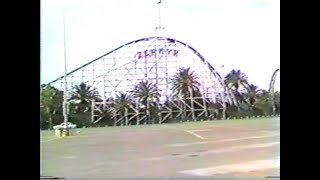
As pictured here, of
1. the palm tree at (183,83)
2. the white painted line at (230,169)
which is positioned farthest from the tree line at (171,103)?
the white painted line at (230,169)

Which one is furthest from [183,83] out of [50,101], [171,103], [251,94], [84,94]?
[50,101]

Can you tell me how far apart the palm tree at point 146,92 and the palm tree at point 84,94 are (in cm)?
20

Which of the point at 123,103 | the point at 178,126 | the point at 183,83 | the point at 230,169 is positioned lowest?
the point at 230,169

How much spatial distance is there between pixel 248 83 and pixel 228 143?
1.17ft

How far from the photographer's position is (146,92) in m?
2.34

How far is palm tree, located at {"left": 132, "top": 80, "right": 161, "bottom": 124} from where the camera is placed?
2.32 m

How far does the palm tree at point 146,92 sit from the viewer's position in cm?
232

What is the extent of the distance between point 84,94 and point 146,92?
0.32m

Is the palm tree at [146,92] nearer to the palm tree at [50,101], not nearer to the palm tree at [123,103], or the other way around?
the palm tree at [123,103]

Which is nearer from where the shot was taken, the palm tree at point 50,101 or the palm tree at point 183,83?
the palm tree at point 50,101

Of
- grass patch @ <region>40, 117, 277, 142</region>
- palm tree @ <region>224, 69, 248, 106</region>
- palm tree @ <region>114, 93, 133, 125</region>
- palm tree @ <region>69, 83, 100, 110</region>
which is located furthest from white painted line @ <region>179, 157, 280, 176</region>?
palm tree @ <region>69, 83, 100, 110</region>

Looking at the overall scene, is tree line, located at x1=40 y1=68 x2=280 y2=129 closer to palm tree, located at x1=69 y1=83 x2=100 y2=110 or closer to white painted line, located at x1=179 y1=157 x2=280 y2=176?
palm tree, located at x1=69 y1=83 x2=100 y2=110

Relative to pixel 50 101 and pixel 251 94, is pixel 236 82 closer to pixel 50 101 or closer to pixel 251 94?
pixel 251 94
